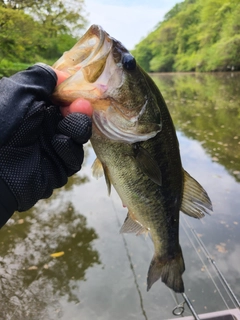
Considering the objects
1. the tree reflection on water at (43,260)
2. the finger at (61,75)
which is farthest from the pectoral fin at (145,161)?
the tree reflection on water at (43,260)

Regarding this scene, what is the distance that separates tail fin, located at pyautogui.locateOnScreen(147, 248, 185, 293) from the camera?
2.23m

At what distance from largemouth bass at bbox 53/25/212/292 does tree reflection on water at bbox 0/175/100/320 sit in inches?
81.5

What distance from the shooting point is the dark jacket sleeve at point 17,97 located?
1.48 metres

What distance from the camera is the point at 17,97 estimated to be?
4.95 feet

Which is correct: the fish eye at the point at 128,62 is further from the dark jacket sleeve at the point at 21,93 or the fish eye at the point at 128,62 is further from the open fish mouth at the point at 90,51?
the dark jacket sleeve at the point at 21,93

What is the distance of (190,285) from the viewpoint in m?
3.61

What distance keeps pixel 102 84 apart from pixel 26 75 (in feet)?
1.27

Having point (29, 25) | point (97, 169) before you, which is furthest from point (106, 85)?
point (29, 25)

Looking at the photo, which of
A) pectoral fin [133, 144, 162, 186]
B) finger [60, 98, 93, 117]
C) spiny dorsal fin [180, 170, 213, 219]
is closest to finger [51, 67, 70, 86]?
finger [60, 98, 93, 117]

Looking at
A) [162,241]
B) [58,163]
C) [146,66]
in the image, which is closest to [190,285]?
[162,241]

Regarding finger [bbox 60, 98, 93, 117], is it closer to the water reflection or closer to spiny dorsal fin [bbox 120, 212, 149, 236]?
spiny dorsal fin [bbox 120, 212, 149, 236]

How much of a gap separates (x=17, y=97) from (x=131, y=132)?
0.62 meters

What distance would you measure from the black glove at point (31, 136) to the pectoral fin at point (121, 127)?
12 centimetres

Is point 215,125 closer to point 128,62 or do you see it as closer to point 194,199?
point 194,199
